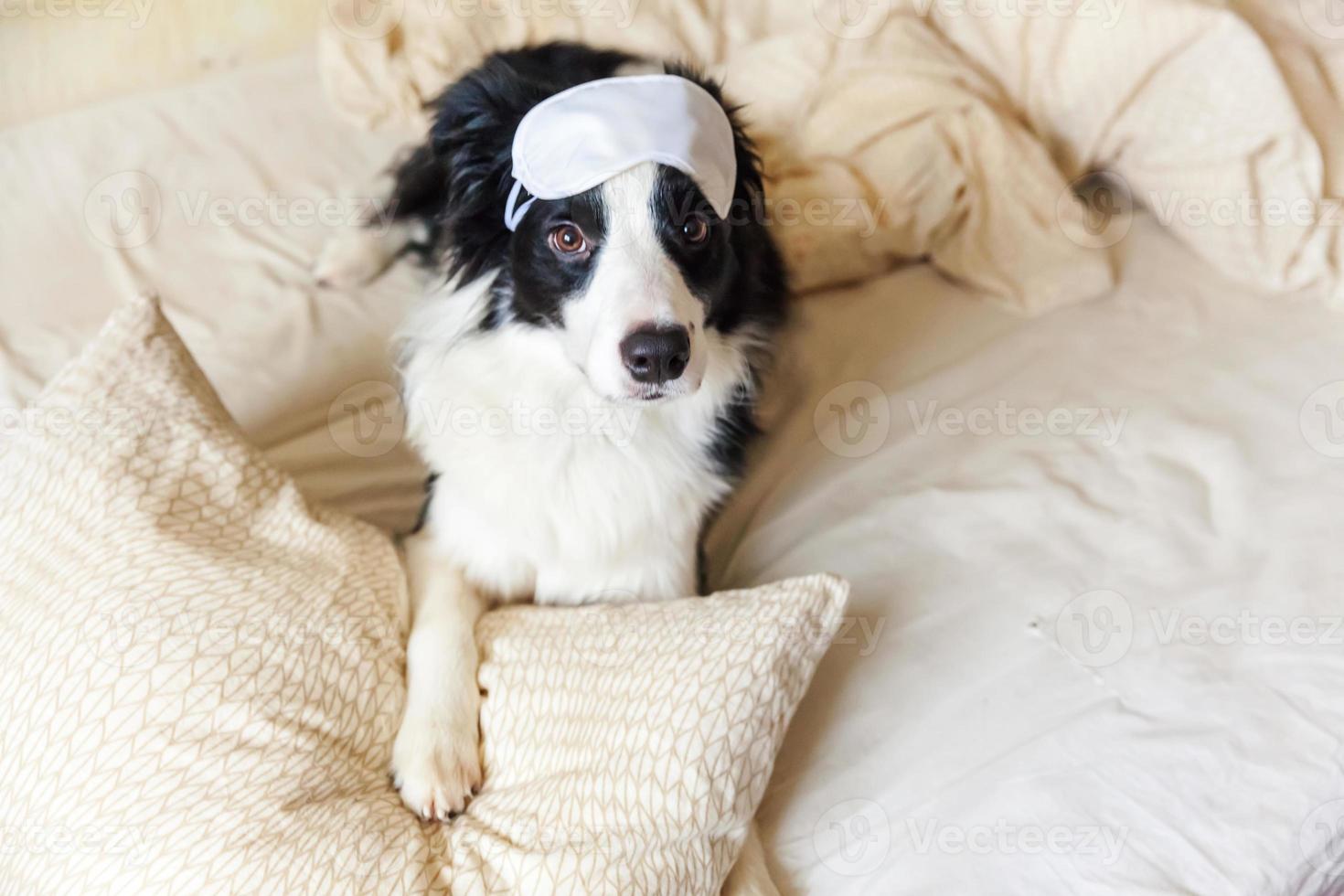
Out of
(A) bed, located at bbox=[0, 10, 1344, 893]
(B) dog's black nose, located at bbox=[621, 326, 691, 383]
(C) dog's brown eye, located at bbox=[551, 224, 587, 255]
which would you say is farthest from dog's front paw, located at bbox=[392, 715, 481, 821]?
(C) dog's brown eye, located at bbox=[551, 224, 587, 255]

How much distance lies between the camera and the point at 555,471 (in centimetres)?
195

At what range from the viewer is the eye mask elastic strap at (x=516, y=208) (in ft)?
5.92

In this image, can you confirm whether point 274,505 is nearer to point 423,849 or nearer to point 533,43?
point 423,849

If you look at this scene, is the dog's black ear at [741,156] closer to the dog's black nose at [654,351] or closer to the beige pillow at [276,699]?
the dog's black nose at [654,351]

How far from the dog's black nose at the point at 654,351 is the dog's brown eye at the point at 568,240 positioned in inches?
9.2

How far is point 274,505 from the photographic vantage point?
6.23 ft

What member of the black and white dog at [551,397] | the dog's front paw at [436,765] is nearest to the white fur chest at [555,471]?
the black and white dog at [551,397]

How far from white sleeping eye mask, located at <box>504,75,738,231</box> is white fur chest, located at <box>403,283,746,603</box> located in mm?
343

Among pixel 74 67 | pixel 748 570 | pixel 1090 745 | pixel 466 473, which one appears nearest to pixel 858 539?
pixel 748 570

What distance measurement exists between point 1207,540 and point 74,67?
3.44 m

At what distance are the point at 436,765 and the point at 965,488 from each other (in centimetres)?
127

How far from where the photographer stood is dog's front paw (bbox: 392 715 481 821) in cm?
161

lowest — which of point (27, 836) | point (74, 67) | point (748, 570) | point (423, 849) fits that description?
point (748, 570)

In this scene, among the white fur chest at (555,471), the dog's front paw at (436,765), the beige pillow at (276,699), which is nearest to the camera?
the beige pillow at (276,699)
